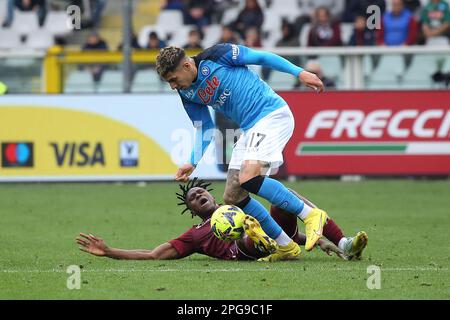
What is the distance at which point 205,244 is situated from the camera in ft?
31.9

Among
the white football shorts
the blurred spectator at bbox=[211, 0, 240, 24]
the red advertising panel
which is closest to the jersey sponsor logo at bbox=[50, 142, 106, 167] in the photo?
the red advertising panel

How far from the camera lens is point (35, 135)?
17969mm

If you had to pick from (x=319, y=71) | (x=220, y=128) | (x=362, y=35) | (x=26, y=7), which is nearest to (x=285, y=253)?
(x=220, y=128)

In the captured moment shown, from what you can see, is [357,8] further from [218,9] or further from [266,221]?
[266,221]

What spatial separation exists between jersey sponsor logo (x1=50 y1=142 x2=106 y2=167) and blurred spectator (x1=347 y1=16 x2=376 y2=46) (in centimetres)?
537

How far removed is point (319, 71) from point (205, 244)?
9583 mm

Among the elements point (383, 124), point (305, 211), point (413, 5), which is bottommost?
point (383, 124)

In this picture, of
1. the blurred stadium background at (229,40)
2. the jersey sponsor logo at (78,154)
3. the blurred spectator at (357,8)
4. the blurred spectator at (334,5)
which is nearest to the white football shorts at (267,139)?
the jersey sponsor logo at (78,154)

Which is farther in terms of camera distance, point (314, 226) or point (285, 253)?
point (285, 253)
